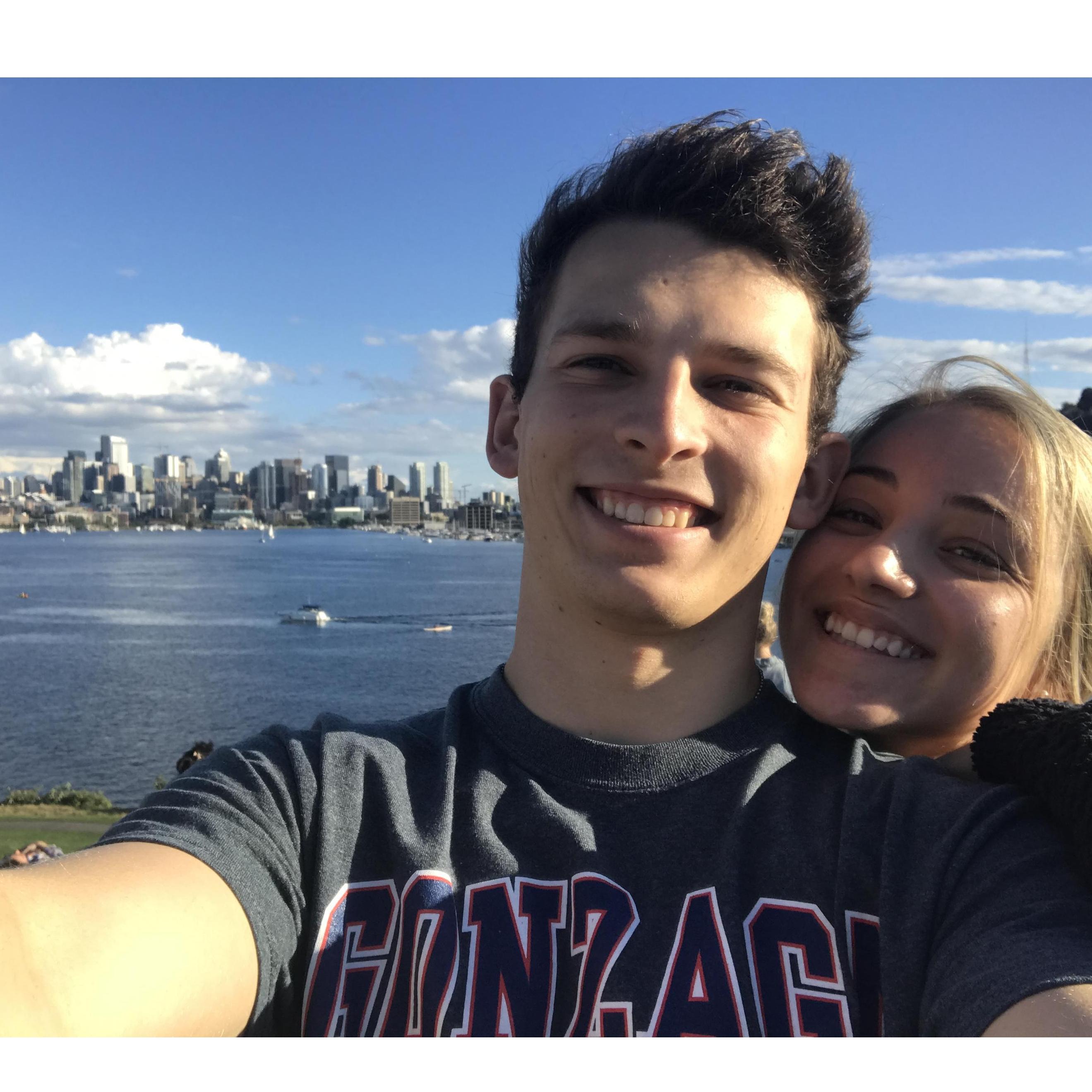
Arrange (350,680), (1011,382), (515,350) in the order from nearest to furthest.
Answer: (1011,382)
(515,350)
(350,680)

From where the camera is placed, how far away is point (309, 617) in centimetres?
7262

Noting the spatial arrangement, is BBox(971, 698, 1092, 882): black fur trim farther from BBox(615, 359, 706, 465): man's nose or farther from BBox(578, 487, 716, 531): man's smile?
BBox(615, 359, 706, 465): man's nose

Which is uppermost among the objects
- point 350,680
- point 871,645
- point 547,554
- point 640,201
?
point 640,201

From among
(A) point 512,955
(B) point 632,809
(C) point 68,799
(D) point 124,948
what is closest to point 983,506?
(B) point 632,809

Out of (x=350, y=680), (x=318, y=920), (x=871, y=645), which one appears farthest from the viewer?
(x=350, y=680)

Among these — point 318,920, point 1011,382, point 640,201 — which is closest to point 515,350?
point 640,201

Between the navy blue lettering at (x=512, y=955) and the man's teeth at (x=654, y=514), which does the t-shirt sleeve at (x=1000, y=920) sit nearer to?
the navy blue lettering at (x=512, y=955)

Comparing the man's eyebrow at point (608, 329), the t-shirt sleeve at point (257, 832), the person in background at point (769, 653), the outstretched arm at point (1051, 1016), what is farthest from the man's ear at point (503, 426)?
the person in background at point (769, 653)

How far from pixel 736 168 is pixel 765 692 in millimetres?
1540

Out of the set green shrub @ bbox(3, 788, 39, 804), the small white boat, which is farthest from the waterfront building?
green shrub @ bbox(3, 788, 39, 804)

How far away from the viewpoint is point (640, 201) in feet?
8.36

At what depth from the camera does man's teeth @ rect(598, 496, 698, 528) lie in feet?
7.52

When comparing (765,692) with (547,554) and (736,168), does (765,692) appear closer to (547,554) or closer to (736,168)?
(547,554)
